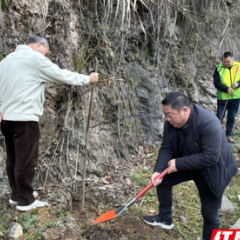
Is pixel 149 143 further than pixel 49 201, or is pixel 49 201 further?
pixel 149 143

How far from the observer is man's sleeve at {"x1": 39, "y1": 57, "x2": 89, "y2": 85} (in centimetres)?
239

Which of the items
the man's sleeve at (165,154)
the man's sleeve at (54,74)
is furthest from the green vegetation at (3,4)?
the man's sleeve at (165,154)

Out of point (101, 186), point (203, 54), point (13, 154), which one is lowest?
point (101, 186)

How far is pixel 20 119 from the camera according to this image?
7.79ft

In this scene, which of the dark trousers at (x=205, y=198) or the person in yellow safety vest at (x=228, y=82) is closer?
the dark trousers at (x=205, y=198)

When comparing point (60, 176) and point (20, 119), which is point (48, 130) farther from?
point (20, 119)

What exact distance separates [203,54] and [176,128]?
580 cm

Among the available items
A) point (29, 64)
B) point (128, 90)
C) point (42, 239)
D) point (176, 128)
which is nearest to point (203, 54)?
point (128, 90)

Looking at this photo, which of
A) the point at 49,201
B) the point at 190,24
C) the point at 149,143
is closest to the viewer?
the point at 49,201

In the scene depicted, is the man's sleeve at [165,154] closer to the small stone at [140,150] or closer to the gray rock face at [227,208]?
the gray rock face at [227,208]

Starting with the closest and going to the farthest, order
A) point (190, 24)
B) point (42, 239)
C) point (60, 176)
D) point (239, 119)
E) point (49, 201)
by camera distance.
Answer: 1. point (42, 239)
2. point (49, 201)
3. point (60, 176)
4. point (190, 24)
5. point (239, 119)

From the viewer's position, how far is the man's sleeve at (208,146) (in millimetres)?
2176

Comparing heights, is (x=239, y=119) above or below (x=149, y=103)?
below

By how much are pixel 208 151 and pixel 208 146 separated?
0.05m
